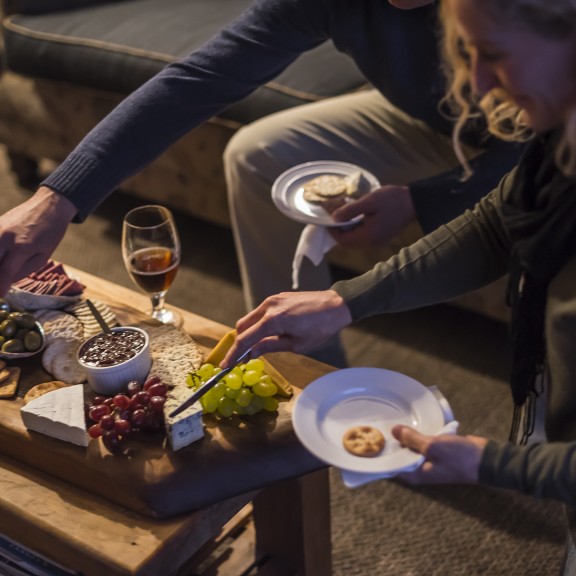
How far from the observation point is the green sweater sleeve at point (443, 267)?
1257 millimetres

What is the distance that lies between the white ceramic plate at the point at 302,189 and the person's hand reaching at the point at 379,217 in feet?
0.12

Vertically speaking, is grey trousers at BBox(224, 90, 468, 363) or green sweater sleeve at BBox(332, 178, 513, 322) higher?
green sweater sleeve at BBox(332, 178, 513, 322)

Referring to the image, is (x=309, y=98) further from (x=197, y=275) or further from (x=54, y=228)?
(x=54, y=228)

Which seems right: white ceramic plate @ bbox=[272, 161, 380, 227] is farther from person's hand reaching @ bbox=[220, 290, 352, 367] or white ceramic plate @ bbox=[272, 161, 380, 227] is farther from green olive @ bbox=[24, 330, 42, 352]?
green olive @ bbox=[24, 330, 42, 352]

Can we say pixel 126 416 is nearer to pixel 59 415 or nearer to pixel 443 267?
pixel 59 415

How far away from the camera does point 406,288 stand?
1.26 metres

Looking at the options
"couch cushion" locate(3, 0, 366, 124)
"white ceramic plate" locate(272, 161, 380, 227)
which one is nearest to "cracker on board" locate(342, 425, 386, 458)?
"white ceramic plate" locate(272, 161, 380, 227)

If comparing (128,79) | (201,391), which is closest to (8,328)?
(201,391)

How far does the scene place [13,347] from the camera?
1.32m

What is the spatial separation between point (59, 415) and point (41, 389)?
11 cm

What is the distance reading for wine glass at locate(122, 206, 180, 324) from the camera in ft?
4.74

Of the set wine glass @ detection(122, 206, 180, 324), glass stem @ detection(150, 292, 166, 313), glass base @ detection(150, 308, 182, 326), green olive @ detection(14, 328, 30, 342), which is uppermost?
wine glass @ detection(122, 206, 180, 324)

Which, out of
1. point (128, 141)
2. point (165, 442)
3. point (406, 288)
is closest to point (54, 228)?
point (128, 141)

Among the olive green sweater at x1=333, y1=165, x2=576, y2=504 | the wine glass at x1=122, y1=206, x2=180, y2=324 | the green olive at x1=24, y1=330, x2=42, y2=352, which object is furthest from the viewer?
the wine glass at x1=122, y1=206, x2=180, y2=324
